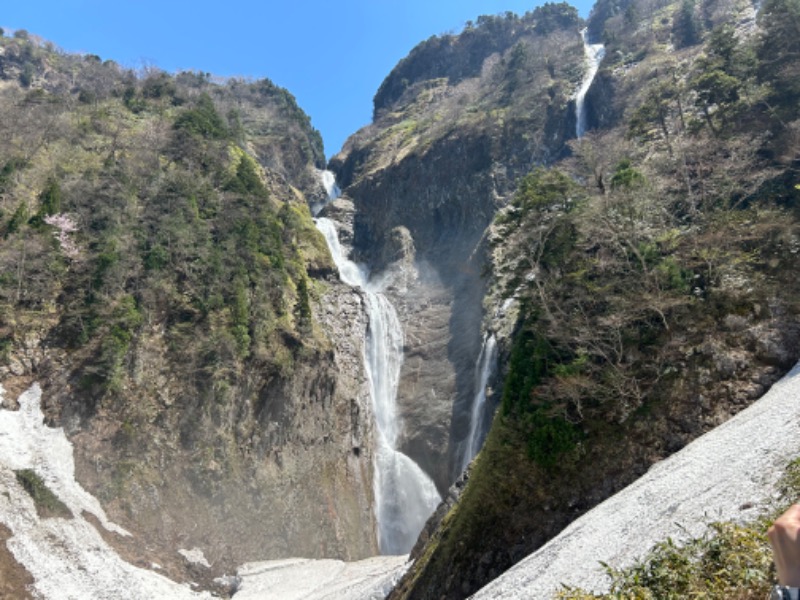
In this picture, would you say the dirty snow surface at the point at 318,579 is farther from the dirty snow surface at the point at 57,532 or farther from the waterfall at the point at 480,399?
the waterfall at the point at 480,399

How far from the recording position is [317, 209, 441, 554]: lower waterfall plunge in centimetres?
3469

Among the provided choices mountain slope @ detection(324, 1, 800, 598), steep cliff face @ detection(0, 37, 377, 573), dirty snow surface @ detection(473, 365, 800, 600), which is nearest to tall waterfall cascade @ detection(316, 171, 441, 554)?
steep cliff face @ detection(0, 37, 377, 573)

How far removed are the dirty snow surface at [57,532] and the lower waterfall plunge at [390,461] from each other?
50.1ft

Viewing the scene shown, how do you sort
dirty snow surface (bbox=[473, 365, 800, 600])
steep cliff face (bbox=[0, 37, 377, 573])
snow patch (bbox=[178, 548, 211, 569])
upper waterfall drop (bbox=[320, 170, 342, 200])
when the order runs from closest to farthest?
dirty snow surface (bbox=[473, 365, 800, 600]) → snow patch (bbox=[178, 548, 211, 569]) → steep cliff face (bbox=[0, 37, 377, 573]) → upper waterfall drop (bbox=[320, 170, 342, 200])

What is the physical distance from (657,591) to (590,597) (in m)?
0.77

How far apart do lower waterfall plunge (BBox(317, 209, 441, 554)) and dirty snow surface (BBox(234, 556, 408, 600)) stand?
25.3ft

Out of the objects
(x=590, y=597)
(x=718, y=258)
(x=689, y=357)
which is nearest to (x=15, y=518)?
(x=590, y=597)

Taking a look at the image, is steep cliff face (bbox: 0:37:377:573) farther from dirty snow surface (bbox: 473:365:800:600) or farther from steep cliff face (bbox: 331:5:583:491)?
dirty snow surface (bbox: 473:365:800:600)

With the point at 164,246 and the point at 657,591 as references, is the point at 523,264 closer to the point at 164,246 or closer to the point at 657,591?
the point at 657,591

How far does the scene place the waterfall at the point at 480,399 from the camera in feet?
111

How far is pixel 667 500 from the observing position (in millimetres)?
10102

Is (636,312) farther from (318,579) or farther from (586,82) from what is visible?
(586,82)

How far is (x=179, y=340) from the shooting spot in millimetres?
30516

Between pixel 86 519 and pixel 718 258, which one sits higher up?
pixel 718 258
